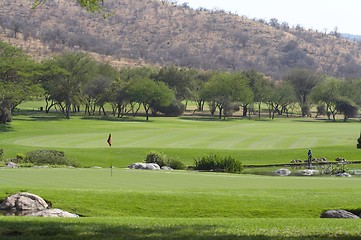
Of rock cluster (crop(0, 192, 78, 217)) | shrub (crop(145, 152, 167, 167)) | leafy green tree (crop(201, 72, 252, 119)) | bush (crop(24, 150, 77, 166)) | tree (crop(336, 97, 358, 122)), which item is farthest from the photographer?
tree (crop(336, 97, 358, 122))

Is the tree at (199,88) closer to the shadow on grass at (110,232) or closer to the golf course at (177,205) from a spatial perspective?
the golf course at (177,205)

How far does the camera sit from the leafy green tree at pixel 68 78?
102 m

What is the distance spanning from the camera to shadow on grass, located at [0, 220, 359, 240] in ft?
41.4

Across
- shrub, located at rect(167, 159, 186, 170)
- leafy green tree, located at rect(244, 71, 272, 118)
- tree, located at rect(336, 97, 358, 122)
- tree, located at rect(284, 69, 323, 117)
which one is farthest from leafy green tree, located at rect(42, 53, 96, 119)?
tree, located at rect(284, 69, 323, 117)

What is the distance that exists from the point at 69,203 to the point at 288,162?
32890mm

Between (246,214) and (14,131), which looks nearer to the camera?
(246,214)

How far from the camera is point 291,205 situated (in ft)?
66.7

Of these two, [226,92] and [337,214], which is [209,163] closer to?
[337,214]

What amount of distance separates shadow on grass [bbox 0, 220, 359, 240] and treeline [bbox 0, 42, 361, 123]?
6292 cm

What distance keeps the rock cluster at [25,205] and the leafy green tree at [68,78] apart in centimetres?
8017

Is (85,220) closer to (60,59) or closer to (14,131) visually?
(14,131)

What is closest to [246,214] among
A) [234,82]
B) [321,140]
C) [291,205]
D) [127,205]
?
[291,205]

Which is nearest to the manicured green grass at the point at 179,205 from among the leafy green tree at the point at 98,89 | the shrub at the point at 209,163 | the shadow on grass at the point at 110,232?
the shadow on grass at the point at 110,232

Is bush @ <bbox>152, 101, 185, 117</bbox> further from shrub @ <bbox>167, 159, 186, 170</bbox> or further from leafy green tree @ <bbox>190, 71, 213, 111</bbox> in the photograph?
shrub @ <bbox>167, 159, 186, 170</bbox>
